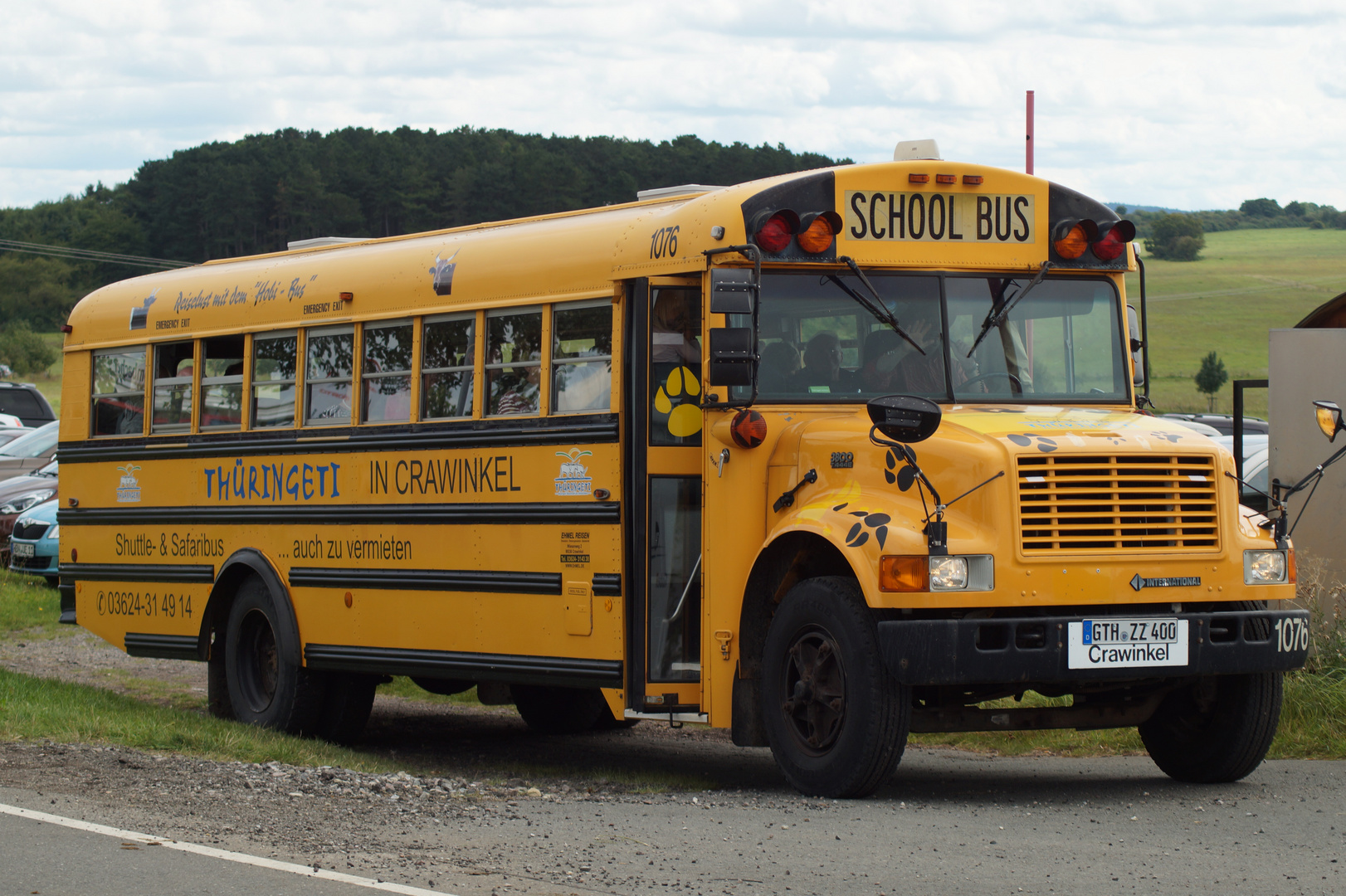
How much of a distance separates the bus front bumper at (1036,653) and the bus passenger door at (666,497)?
144cm

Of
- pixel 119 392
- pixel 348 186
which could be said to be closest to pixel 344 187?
pixel 348 186

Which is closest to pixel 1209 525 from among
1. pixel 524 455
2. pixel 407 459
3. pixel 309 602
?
pixel 524 455

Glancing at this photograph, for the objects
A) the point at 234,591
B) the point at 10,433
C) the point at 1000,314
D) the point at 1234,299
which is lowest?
the point at 234,591

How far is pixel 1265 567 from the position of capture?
7102 mm

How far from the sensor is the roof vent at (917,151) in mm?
8062

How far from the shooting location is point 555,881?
17.8 ft

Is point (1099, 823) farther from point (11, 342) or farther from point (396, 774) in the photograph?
point (11, 342)

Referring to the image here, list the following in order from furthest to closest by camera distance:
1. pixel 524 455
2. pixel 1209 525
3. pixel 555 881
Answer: pixel 524 455
pixel 1209 525
pixel 555 881

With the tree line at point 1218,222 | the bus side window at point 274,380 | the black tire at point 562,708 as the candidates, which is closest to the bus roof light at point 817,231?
the bus side window at point 274,380

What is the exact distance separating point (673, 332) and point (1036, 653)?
2253 millimetres

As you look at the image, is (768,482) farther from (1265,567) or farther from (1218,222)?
(1218,222)

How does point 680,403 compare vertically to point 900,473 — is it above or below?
above

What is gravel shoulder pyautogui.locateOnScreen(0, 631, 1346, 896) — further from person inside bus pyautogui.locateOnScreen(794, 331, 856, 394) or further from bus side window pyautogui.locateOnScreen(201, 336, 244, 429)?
bus side window pyautogui.locateOnScreen(201, 336, 244, 429)

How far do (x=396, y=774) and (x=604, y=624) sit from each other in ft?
3.86
